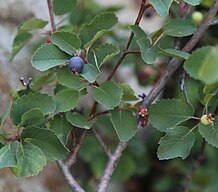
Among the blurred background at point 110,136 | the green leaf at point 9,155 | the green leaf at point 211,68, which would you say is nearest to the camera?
the green leaf at point 211,68

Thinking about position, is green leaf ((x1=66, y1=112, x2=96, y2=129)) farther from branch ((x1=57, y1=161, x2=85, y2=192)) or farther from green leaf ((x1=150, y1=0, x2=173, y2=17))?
green leaf ((x1=150, y1=0, x2=173, y2=17))

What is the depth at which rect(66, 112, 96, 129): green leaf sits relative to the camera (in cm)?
100

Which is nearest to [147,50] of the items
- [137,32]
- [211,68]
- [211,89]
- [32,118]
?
[137,32]

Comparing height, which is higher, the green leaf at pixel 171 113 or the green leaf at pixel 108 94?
the green leaf at pixel 108 94

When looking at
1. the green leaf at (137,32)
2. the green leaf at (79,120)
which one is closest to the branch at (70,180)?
the green leaf at (79,120)

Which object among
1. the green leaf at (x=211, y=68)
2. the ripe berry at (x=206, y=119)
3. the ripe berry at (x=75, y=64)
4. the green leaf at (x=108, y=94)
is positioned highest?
the green leaf at (x=211, y=68)

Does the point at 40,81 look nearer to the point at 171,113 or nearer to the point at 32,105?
the point at 32,105

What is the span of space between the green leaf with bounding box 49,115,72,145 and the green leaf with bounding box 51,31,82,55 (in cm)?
17

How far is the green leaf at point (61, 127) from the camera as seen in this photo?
3.30ft

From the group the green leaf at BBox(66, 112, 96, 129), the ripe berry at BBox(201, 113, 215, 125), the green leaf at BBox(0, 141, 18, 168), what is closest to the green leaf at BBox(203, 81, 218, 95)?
the ripe berry at BBox(201, 113, 215, 125)

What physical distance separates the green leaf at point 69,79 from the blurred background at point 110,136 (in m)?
0.28

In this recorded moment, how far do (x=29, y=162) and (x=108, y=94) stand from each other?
20 cm

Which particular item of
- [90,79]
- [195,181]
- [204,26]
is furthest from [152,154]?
[90,79]

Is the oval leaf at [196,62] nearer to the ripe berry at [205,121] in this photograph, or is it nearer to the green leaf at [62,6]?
the ripe berry at [205,121]
